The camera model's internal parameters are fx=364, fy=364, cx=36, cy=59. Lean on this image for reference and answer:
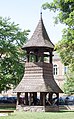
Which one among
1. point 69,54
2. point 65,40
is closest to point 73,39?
point 65,40

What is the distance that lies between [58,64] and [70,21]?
57.7 metres

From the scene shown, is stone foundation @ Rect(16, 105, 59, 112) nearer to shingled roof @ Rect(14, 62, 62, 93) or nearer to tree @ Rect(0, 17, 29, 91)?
shingled roof @ Rect(14, 62, 62, 93)

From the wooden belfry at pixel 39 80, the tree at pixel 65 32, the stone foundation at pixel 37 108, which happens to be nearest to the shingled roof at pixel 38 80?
the wooden belfry at pixel 39 80

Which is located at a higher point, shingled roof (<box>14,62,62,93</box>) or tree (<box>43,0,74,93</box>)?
tree (<box>43,0,74,93</box>)

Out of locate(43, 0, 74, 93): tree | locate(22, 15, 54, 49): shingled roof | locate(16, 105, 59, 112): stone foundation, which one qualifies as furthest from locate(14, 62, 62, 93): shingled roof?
locate(43, 0, 74, 93): tree

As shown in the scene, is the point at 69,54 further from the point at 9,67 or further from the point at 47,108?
the point at 9,67

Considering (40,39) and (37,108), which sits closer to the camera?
(37,108)

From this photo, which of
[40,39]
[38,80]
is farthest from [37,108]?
[40,39]

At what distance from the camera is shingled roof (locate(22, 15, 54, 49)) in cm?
4055

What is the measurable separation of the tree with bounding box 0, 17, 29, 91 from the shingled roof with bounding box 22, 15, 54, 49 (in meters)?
9.36

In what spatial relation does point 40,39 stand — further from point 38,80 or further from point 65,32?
point 65,32

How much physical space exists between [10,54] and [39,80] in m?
12.8

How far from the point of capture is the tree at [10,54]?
5012 cm

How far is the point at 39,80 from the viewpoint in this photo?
39656 millimetres
